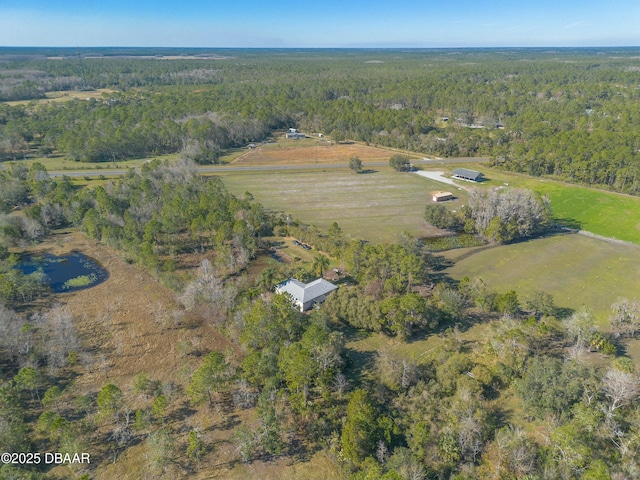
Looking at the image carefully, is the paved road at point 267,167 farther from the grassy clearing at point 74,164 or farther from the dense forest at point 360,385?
the dense forest at point 360,385

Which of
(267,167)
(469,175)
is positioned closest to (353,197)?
(469,175)

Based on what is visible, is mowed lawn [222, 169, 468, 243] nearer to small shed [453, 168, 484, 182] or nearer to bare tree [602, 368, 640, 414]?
small shed [453, 168, 484, 182]

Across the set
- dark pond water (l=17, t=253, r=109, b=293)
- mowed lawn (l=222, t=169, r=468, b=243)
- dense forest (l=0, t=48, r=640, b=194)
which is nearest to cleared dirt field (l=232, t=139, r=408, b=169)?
dense forest (l=0, t=48, r=640, b=194)

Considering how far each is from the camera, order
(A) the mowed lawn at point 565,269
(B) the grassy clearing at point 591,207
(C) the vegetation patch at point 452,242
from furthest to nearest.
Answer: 1. (B) the grassy clearing at point 591,207
2. (C) the vegetation patch at point 452,242
3. (A) the mowed lawn at point 565,269

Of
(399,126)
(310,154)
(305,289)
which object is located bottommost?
Answer: (305,289)

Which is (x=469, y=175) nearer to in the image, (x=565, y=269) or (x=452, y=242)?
(x=452, y=242)

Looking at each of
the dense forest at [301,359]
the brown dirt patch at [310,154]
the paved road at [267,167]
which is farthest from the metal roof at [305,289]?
the brown dirt patch at [310,154]
